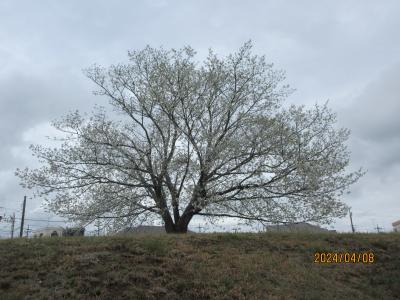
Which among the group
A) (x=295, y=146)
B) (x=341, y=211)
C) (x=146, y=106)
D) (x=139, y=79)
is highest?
(x=139, y=79)

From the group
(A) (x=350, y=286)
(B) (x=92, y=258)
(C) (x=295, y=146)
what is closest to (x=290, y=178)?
(C) (x=295, y=146)

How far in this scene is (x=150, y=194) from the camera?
2016 cm

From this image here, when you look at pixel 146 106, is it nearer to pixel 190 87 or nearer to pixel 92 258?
pixel 190 87

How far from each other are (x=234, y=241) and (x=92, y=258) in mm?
4412

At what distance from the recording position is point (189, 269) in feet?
35.9
